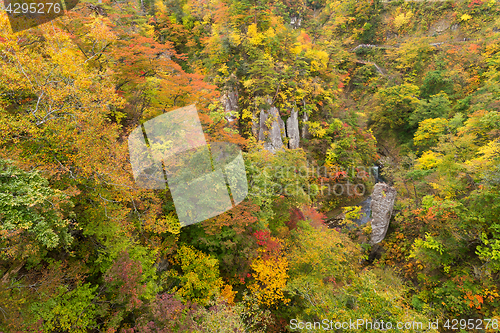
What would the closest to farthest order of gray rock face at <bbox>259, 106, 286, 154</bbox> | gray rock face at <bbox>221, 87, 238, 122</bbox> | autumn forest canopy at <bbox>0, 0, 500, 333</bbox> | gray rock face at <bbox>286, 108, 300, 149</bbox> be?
1. autumn forest canopy at <bbox>0, 0, 500, 333</bbox>
2. gray rock face at <bbox>259, 106, 286, 154</bbox>
3. gray rock face at <bbox>221, 87, 238, 122</bbox>
4. gray rock face at <bbox>286, 108, 300, 149</bbox>

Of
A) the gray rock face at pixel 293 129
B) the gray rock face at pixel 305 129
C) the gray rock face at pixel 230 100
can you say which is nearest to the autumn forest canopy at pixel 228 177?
the gray rock face at pixel 230 100

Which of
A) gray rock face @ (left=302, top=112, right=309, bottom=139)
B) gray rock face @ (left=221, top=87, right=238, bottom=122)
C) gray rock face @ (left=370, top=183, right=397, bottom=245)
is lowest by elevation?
gray rock face @ (left=370, top=183, right=397, bottom=245)

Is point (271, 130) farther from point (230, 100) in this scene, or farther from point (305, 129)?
point (230, 100)

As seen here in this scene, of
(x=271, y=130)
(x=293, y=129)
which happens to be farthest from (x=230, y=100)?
(x=293, y=129)

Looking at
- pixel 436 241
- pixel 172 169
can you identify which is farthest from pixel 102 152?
pixel 436 241

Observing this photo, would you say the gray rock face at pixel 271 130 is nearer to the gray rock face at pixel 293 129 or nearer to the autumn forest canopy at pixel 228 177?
the autumn forest canopy at pixel 228 177

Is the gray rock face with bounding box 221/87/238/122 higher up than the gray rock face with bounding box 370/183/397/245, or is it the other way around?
the gray rock face with bounding box 221/87/238/122

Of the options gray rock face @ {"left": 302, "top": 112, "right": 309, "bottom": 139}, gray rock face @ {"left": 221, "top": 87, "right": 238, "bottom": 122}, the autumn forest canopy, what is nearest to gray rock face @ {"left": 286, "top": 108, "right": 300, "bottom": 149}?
the autumn forest canopy

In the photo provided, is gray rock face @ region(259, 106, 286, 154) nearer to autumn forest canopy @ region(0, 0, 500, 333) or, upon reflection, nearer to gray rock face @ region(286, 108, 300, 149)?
autumn forest canopy @ region(0, 0, 500, 333)

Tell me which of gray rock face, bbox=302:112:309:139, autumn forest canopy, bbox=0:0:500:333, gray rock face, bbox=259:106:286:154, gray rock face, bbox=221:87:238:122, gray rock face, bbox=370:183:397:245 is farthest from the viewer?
gray rock face, bbox=302:112:309:139

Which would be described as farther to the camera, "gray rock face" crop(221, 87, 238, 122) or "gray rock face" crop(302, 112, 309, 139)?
"gray rock face" crop(302, 112, 309, 139)
